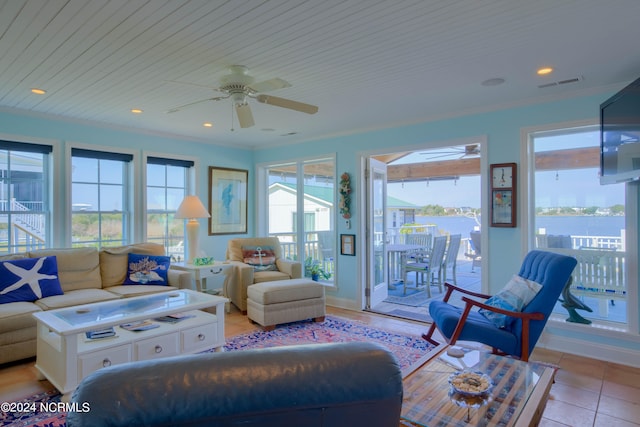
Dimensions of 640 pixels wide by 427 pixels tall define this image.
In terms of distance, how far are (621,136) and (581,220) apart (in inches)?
37.7

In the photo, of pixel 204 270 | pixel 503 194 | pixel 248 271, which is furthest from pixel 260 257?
pixel 503 194

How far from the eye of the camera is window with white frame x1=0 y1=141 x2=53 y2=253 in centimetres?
393

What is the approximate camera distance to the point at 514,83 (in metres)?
3.11

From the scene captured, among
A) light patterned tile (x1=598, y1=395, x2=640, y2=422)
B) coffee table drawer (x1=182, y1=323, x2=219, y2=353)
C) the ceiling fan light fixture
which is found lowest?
light patterned tile (x1=598, y1=395, x2=640, y2=422)

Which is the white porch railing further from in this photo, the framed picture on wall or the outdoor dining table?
the framed picture on wall

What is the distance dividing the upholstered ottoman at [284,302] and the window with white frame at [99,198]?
6.63 feet

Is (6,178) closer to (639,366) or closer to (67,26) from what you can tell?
(67,26)

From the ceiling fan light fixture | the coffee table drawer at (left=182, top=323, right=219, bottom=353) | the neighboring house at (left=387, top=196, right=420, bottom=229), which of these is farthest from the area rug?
the neighboring house at (left=387, top=196, right=420, bottom=229)

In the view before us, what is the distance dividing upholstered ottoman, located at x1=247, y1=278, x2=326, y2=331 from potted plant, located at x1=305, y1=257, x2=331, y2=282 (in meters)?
1.16

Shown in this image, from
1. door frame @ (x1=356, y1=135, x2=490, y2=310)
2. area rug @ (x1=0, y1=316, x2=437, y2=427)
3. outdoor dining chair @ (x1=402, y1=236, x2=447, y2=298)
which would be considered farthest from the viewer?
outdoor dining chair @ (x1=402, y1=236, x2=447, y2=298)

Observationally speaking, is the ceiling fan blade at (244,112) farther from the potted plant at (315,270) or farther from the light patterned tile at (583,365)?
the light patterned tile at (583,365)

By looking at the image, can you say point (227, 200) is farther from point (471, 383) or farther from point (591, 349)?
point (591, 349)

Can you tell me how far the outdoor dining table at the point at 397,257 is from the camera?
5.85 meters

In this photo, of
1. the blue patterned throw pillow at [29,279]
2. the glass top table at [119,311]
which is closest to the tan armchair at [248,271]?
the glass top table at [119,311]
